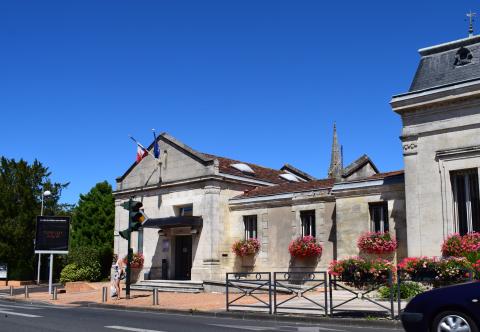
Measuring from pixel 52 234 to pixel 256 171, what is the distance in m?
11.2

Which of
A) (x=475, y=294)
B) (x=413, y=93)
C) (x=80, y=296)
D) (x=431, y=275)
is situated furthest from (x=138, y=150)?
(x=475, y=294)

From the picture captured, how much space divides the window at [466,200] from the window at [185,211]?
13136mm

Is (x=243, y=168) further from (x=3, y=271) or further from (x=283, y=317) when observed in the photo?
(x=3, y=271)

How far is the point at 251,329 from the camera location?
11.6 metres

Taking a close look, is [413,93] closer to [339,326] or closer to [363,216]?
[363,216]

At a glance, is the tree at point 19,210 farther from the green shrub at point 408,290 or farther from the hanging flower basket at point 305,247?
the green shrub at point 408,290

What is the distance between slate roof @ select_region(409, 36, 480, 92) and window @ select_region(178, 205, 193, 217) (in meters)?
12.3

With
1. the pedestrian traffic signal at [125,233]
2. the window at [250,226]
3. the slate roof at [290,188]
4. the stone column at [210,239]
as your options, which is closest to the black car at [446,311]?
the pedestrian traffic signal at [125,233]

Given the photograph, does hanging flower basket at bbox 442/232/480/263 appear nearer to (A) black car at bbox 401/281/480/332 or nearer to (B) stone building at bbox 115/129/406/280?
(B) stone building at bbox 115/129/406/280

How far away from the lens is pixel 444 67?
1995cm

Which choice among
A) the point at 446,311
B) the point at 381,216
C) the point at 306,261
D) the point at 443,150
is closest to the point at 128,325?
the point at 446,311

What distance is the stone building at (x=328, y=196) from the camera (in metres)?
18.5

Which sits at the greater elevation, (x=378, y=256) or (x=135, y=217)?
(x=135, y=217)

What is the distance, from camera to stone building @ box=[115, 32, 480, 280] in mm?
18484
